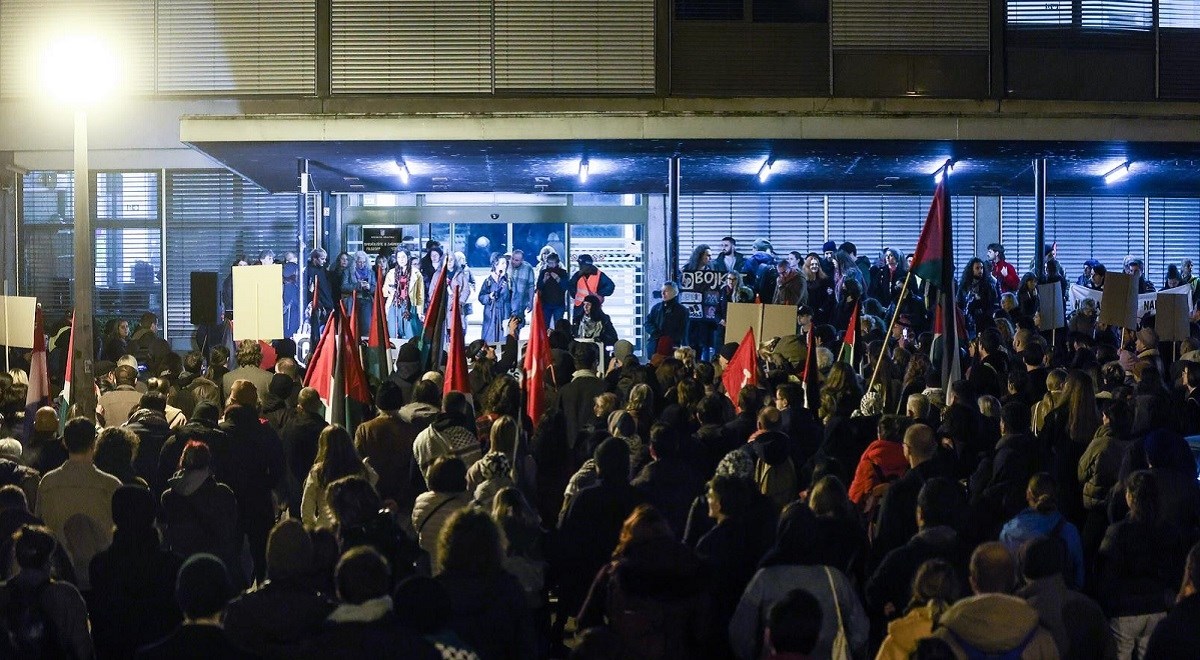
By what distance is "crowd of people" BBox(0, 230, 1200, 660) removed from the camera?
6.05m

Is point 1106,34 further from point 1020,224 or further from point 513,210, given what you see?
point 513,210

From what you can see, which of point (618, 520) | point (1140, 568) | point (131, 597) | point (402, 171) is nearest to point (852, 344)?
point (618, 520)

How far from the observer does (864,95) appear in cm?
2323

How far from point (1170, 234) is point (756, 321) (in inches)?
698

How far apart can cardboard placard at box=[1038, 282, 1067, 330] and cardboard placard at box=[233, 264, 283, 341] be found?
9.60 m

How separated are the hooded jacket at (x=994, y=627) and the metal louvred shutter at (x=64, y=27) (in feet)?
67.9

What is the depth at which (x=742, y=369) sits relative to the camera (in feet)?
49.6

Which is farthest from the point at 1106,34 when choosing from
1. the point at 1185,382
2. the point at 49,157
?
the point at 49,157

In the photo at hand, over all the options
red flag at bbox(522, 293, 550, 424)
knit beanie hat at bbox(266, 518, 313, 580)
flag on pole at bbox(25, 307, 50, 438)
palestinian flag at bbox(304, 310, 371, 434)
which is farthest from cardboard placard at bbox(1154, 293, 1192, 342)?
knit beanie hat at bbox(266, 518, 313, 580)

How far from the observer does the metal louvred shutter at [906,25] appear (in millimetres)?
23344

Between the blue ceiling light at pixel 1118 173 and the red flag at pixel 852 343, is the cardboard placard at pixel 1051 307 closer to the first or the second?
the red flag at pixel 852 343

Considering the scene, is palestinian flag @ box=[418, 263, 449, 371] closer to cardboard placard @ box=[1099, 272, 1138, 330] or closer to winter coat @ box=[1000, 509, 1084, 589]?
winter coat @ box=[1000, 509, 1084, 589]

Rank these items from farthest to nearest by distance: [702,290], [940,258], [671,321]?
[702,290] → [671,321] → [940,258]

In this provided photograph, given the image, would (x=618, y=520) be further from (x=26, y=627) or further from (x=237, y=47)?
(x=237, y=47)
